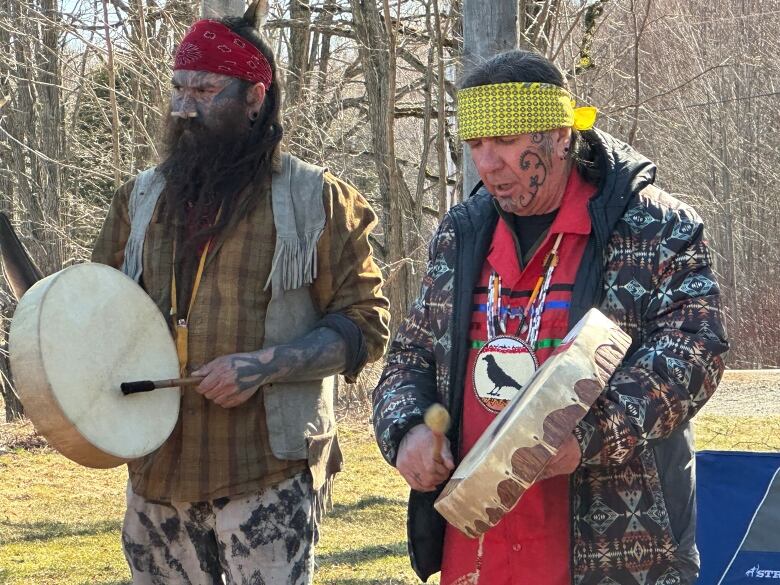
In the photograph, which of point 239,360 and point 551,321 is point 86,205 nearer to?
point 239,360

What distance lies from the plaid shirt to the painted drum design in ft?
3.64

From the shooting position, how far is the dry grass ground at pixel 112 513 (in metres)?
6.07

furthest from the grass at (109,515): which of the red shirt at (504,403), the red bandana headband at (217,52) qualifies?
the red shirt at (504,403)

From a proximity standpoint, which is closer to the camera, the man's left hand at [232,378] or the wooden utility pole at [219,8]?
the man's left hand at [232,378]

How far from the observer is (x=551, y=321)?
7.86ft

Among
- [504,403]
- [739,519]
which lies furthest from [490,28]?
[504,403]

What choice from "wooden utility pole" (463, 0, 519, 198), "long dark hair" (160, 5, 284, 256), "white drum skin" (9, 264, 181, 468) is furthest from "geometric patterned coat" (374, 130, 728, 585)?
"wooden utility pole" (463, 0, 519, 198)

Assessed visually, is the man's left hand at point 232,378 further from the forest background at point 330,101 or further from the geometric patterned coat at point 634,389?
the forest background at point 330,101

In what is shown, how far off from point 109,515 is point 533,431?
20.5 feet

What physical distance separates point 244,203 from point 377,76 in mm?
8621

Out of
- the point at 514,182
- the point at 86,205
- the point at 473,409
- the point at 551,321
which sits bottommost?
the point at 86,205

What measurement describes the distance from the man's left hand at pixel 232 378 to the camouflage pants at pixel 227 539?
0.28 metres

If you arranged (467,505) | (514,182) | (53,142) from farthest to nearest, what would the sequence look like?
(53,142), (514,182), (467,505)

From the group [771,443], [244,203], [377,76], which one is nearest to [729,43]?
[377,76]
